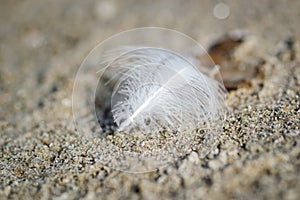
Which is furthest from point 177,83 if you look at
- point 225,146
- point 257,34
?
point 257,34

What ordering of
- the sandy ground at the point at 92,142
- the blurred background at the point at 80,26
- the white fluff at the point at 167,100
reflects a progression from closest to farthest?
the sandy ground at the point at 92,142 < the white fluff at the point at 167,100 < the blurred background at the point at 80,26

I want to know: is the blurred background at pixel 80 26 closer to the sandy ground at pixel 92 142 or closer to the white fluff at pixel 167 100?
the sandy ground at pixel 92 142

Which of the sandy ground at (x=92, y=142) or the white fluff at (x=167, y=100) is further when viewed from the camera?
the white fluff at (x=167, y=100)

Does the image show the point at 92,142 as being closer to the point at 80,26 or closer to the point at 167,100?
the point at 167,100

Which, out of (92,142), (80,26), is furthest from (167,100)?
(80,26)

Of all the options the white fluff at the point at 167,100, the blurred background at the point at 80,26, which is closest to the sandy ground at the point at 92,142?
the blurred background at the point at 80,26

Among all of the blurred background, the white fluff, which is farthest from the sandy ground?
the white fluff

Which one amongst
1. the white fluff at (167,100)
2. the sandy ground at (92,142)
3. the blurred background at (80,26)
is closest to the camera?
the sandy ground at (92,142)

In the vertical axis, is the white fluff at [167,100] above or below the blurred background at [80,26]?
below
